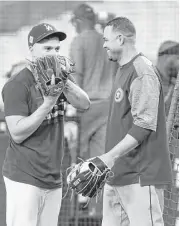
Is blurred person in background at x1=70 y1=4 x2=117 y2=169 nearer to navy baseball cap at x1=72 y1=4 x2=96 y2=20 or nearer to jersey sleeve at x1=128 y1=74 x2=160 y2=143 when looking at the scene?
navy baseball cap at x1=72 y1=4 x2=96 y2=20

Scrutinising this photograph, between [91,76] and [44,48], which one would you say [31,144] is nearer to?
[44,48]

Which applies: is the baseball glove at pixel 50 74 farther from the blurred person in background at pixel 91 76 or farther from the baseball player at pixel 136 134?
the blurred person in background at pixel 91 76

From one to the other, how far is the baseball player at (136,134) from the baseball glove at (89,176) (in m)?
0.05

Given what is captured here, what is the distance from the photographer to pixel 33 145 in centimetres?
419

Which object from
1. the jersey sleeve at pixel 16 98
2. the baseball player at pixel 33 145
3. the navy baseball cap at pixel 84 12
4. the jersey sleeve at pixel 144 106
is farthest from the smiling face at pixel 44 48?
the navy baseball cap at pixel 84 12

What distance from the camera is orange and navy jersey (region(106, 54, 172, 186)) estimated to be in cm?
400

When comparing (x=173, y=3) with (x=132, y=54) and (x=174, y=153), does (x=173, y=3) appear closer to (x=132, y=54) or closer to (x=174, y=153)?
(x=174, y=153)

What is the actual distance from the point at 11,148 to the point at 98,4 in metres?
2.90

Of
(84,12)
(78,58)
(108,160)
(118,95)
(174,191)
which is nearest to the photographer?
(108,160)

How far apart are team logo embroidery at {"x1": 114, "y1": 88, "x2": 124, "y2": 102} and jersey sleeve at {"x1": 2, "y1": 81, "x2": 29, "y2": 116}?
1.81ft

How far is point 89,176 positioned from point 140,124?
0.43 meters

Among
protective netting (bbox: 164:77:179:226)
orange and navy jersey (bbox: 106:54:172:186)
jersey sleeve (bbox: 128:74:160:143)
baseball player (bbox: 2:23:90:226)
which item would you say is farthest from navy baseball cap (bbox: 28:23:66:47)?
protective netting (bbox: 164:77:179:226)

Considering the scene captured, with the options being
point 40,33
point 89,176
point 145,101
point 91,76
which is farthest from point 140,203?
point 91,76

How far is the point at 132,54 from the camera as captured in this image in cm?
424
